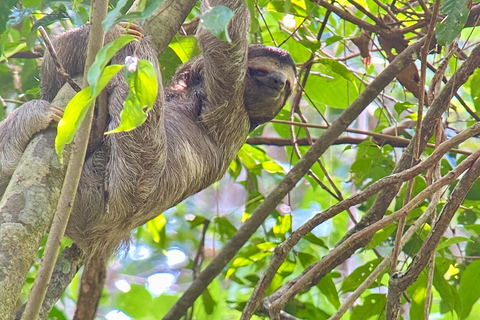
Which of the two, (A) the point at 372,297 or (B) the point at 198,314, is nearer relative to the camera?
(A) the point at 372,297

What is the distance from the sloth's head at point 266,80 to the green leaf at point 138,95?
325cm

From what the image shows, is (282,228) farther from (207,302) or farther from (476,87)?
(476,87)

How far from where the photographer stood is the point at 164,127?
17.3 feet

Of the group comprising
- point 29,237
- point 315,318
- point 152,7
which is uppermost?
point 315,318

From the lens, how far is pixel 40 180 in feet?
12.1

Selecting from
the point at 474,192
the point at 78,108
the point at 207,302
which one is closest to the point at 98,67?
the point at 78,108

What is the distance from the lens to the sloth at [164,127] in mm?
4766

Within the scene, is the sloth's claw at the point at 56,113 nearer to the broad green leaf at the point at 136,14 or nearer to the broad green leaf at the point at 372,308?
the broad green leaf at the point at 136,14

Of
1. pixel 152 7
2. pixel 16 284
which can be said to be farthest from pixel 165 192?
pixel 152 7

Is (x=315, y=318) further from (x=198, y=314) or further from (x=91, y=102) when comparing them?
(x=91, y=102)

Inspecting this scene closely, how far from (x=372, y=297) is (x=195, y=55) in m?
3.45

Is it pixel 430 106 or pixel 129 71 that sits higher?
pixel 430 106

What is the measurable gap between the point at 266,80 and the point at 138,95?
129 inches

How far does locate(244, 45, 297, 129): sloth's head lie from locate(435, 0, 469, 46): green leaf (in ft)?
5.93
